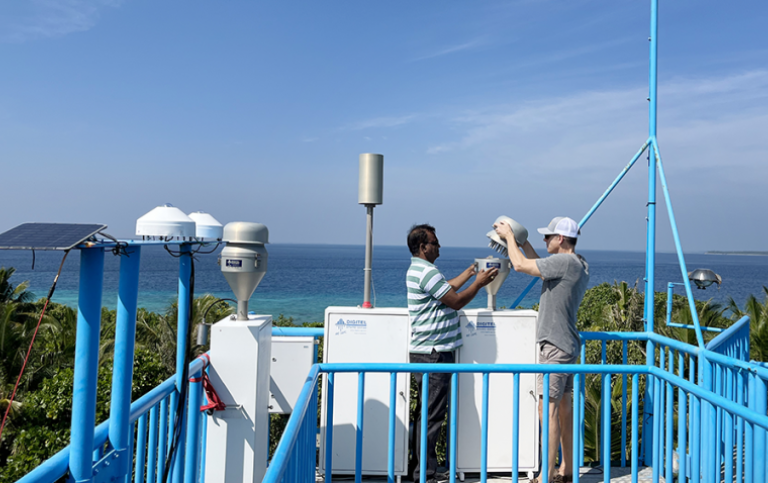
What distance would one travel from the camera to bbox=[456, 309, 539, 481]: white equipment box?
4.56 metres

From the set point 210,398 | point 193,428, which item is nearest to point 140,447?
point 193,428

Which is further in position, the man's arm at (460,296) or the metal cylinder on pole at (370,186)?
the metal cylinder on pole at (370,186)

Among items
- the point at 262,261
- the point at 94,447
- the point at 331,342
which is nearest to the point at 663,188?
the point at 331,342

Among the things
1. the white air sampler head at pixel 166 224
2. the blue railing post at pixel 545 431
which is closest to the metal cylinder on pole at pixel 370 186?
the blue railing post at pixel 545 431

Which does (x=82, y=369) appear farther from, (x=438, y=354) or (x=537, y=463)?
(x=537, y=463)

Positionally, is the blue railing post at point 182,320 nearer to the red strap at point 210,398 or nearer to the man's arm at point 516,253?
the red strap at point 210,398

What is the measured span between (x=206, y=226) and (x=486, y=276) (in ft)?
7.16

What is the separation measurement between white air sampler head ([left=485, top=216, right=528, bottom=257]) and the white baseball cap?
0.69 feet

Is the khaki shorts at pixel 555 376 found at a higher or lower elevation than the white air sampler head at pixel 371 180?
lower

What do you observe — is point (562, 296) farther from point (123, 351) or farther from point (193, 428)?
point (123, 351)

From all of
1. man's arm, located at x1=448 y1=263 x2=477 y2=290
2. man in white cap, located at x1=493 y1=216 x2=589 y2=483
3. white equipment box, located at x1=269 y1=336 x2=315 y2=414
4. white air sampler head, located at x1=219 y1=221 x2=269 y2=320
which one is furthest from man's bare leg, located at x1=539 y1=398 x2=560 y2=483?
white air sampler head, located at x1=219 y1=221 x2=269 y2=320

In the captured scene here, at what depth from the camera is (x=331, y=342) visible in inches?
179

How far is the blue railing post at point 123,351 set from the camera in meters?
2.27

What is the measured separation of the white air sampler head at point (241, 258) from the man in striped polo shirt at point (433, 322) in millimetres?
1139
